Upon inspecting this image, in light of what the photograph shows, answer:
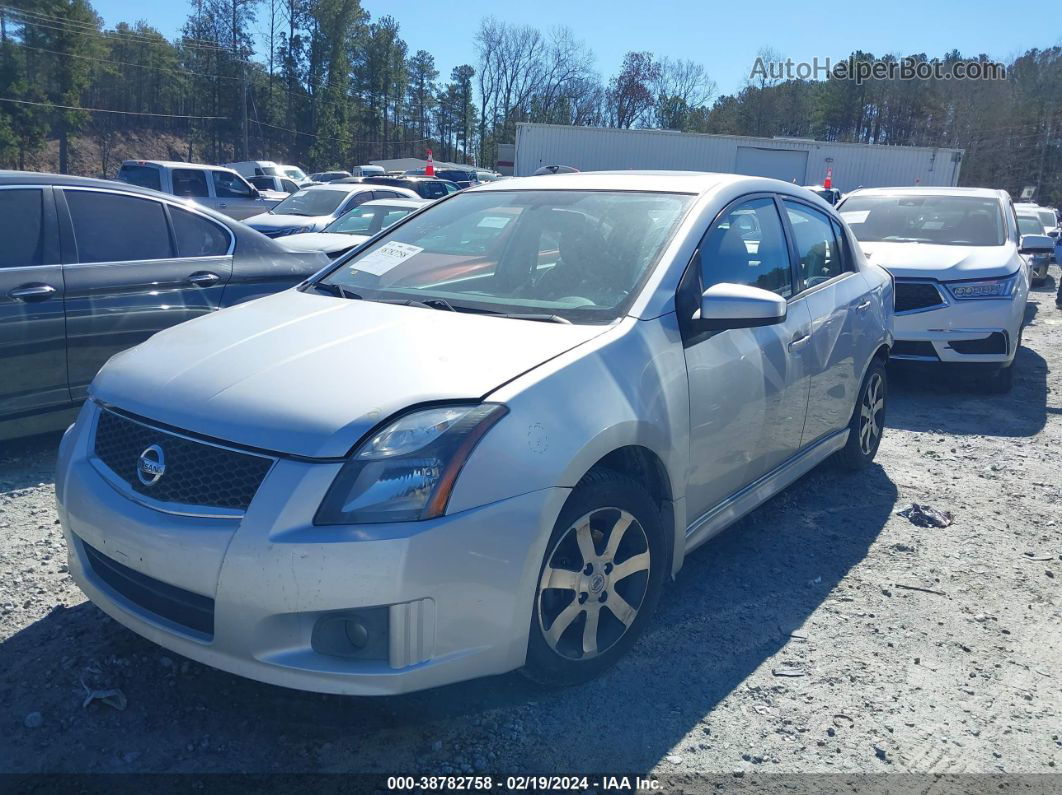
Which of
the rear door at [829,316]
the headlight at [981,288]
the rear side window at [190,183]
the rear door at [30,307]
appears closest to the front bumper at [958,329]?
the headlight at [981,288]

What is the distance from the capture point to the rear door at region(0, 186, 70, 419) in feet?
15.1

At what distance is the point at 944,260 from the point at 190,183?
1490 centimetres

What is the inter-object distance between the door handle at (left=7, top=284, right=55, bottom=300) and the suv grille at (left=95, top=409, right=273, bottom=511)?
2541mm

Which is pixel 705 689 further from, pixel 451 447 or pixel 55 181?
pixel 55 181

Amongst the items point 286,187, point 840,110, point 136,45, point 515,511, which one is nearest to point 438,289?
point 515,511

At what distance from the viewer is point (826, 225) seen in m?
4.74

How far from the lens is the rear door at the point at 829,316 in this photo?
420 cm

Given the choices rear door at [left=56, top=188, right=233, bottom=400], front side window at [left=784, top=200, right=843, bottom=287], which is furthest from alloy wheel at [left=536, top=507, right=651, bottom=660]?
rear door at [left=56, top=188, right=233, bottom=400]

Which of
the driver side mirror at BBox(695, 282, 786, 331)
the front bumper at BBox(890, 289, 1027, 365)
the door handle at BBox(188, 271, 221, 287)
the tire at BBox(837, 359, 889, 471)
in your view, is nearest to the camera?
the driver side mirror at BBox(695, 282, 786, 331)

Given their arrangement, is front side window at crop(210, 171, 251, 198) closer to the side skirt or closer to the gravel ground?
the gravel ground

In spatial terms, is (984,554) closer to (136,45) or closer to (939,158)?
(939,158)

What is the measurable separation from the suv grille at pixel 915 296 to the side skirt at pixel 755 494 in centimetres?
313

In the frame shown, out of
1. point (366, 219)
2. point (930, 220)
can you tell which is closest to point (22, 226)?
point (366, 219)

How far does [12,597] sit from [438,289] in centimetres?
206
